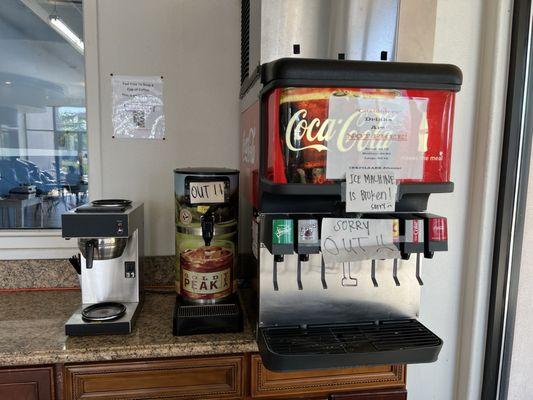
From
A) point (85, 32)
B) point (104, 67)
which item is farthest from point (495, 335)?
point (85, 32)

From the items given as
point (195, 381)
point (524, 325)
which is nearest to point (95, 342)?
point (195, 381)

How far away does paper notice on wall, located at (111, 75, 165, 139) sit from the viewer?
64.2 inches

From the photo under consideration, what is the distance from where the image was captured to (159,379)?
1176 millimetres

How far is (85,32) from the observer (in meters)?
1.58

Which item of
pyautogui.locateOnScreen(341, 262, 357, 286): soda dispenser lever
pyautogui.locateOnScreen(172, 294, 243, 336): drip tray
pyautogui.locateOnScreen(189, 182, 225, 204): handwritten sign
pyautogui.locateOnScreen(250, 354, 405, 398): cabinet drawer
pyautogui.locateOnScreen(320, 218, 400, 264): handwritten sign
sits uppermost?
pyautogui.locateOnScreen(189, 182, 225, 204): handwritten sign

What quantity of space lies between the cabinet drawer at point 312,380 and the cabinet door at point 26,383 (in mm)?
574

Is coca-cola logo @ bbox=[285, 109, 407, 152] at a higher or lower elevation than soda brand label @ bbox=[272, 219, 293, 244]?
higher

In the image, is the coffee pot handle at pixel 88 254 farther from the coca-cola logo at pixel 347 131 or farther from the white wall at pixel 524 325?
the white wall at pixel 524 325

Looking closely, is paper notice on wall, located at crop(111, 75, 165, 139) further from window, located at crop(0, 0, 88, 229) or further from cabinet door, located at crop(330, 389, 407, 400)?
cabinet door, located at crop(330, 389, 407, 400)

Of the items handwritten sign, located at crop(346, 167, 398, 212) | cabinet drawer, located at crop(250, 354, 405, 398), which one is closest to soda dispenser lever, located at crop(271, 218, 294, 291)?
handwritten sign, located at crop(346, 167, 398, 212)

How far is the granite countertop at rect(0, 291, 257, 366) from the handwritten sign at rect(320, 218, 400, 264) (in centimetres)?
39

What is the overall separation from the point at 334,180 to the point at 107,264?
0.85 m

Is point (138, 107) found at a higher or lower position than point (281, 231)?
higher

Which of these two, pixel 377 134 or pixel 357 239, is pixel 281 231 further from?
pixel 377 134
